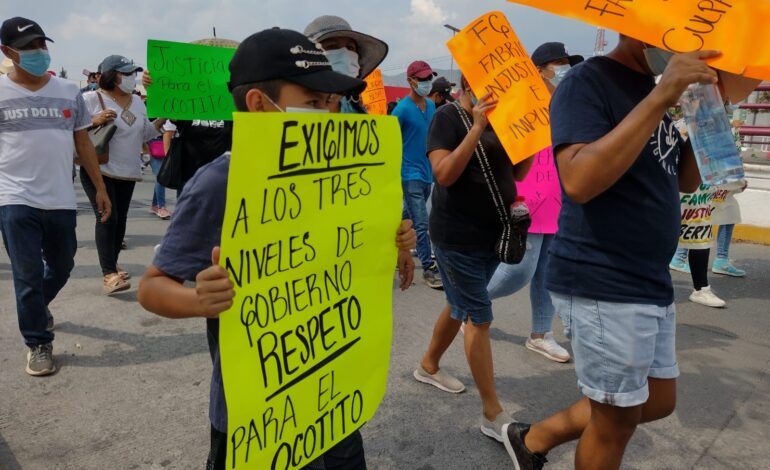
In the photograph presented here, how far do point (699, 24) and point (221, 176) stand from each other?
126 centimetres

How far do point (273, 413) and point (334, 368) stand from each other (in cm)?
23

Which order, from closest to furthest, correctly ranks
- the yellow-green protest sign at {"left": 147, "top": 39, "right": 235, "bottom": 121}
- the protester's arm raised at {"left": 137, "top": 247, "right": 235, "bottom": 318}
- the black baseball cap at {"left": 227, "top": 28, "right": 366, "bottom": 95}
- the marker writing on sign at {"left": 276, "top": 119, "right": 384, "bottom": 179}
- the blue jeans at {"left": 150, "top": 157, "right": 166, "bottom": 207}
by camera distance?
1. the protester's arm raised at {"left": 137, "top": 247, "right": 235, "bottom": 318}
2. the marker writing on sign at {"left": 276, "top": 119, "right": 384, "bottom": 179}
3. the black baseball cap at {"left": 227, "top": 28, "right": 366, "bottom": 95}
4. the yellow-green protest sign at {"left": 147, "top": 39, "right": 235, "bottom": 121}
5. the blue jeans at {"left": 150, "top": 157, "right": 166, "bottom": 207}

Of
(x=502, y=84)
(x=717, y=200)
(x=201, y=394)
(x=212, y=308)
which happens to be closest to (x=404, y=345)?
(x=201, y=394)

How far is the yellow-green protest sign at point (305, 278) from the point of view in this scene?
4.26 feet

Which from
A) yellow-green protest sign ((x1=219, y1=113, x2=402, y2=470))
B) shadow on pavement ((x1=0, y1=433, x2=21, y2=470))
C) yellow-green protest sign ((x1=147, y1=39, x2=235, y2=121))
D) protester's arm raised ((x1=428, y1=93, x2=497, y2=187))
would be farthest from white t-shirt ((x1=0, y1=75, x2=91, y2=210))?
yellow-green protest sign ((x1=219, y1=113, x2=402, y2=470))

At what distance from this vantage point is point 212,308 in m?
1.24

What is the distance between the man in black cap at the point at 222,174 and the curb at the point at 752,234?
7.88m

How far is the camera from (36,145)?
10.8 ft

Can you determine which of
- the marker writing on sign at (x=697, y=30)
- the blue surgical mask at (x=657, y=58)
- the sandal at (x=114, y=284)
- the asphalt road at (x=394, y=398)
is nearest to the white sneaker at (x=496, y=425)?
the asphalt road at (x=394, y=398)

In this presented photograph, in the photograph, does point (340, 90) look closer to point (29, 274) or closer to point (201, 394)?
point (201, 394)

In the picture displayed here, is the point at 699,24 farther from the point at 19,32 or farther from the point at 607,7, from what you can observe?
the point at 19,32

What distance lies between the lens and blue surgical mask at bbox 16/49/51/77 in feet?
10.5

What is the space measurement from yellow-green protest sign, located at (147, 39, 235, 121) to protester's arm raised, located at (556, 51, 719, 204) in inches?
127

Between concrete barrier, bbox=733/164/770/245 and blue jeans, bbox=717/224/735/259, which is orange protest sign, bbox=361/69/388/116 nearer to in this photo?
blue jeans, bbox=717/224/735/259
